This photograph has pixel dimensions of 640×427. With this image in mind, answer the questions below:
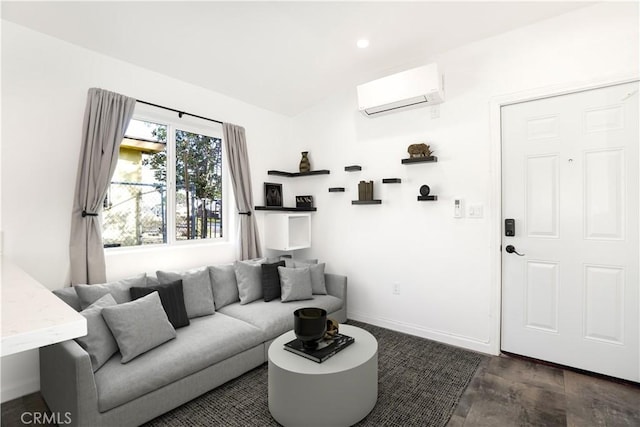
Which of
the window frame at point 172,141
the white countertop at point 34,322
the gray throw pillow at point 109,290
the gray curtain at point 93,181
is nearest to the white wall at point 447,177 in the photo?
the window frame at point 172,141

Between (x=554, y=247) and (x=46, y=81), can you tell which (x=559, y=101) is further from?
(x=46, y=81)

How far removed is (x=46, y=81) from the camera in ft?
7.94

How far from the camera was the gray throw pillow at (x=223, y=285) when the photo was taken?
301 cm

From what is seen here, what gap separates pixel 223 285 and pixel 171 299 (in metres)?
0.61

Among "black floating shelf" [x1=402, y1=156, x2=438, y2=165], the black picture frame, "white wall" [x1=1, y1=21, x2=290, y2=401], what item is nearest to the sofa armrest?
"white wall" [x1=1, y1=21, x2=290, y2=401]

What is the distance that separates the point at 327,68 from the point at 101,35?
198 cm

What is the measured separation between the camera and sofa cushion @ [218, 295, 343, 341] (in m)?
2.70

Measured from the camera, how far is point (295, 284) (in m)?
3.23

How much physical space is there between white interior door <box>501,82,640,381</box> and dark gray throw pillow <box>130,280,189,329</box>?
273 cm

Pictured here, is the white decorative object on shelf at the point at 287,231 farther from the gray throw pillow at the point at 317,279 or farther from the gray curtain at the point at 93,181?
the gray curtain at the point at 93,181

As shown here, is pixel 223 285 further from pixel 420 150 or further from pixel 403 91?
pixel 403 91

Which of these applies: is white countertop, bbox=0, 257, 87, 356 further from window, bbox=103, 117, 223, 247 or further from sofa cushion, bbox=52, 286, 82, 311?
window, bbox=103, 117, 223, 247

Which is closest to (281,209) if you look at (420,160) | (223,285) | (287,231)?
(287,231)

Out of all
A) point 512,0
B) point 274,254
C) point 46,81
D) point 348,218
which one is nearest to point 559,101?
point 512,0
